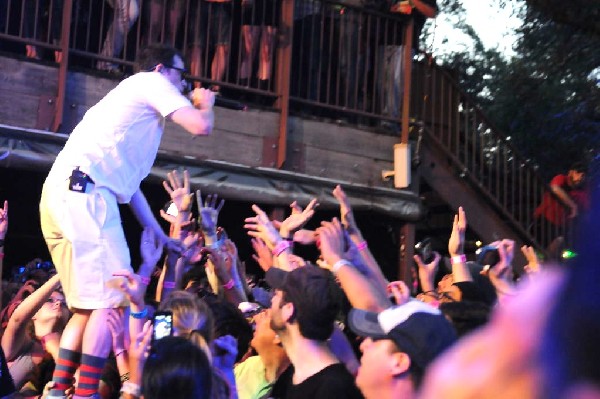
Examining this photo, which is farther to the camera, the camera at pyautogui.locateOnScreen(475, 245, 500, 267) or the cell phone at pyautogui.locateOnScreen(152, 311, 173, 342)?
the camera at pyautogui.locateOnScreen(475, 245, 500, 267)

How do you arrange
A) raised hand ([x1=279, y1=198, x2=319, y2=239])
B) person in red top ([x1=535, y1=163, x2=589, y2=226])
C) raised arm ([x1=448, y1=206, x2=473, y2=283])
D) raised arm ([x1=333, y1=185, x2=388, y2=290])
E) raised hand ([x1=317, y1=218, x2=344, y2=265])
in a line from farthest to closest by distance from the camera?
person in red top ([x1=535, y1=163, x2=589, y2=226]) → raised hand ([x1=279, y1=198, x2=319, y2=239]) → raised arm ([x1=448, y1=206, x2=473, y2=283]) → raised arm ([x1=333, y1=185, x2=388, y2=290]) → raised hand ([x1=317, y1=218, x2=344, y2=265])

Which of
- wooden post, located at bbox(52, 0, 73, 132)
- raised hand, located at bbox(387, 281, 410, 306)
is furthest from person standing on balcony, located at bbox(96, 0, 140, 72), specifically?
raised hand, located at bbox(387, 281, 410, 306)

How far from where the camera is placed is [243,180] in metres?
8.70

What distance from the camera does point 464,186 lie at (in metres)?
10.4

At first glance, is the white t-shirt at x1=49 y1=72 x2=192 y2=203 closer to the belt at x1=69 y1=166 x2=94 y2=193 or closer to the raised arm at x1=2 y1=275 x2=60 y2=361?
the belt at x1=69 y1=166 x2=94 y2=193

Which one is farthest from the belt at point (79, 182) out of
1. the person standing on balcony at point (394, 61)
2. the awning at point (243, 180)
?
the person standing on balcony at point (394, 61)

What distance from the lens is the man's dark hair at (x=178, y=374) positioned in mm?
2912

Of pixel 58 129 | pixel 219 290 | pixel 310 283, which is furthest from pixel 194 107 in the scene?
pixel 58 129

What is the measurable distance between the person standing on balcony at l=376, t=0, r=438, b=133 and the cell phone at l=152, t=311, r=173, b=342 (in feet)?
21.7

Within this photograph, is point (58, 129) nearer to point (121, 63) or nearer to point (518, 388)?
point (121, 63)

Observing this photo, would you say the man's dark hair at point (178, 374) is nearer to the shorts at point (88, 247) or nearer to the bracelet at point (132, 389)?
the bracelet at point (132, 389)

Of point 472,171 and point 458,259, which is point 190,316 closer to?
Answer: point 458,259

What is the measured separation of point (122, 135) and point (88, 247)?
57cm

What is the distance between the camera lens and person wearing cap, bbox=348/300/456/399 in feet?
8.77
